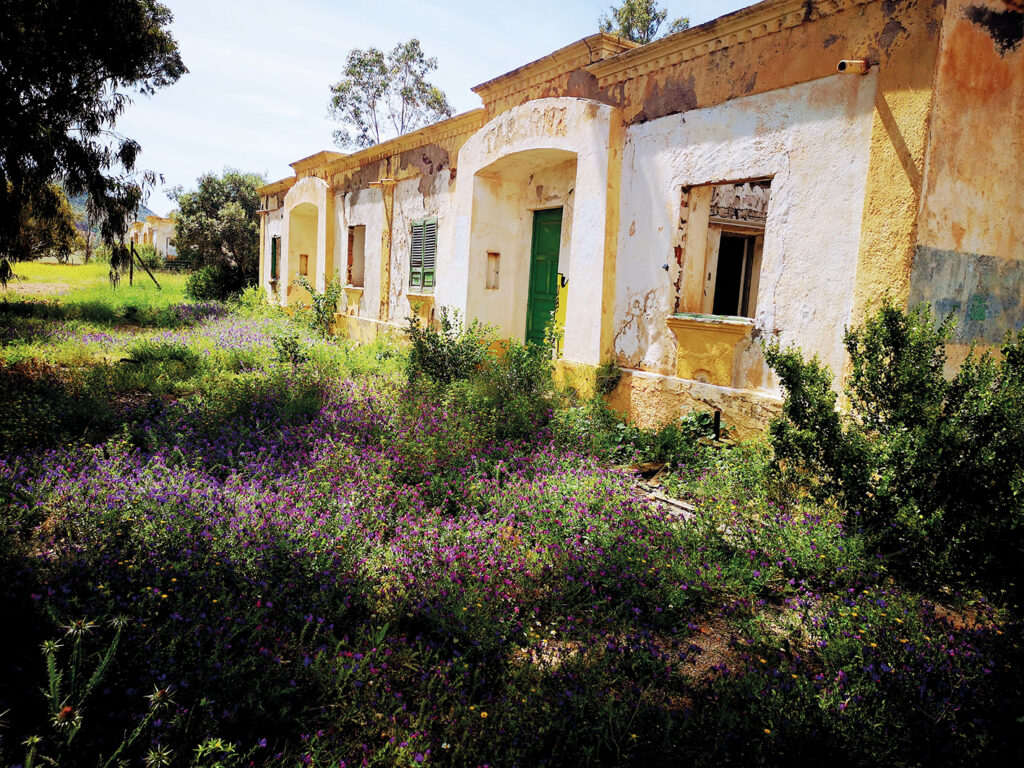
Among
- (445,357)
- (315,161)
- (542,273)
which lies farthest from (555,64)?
(315,161)

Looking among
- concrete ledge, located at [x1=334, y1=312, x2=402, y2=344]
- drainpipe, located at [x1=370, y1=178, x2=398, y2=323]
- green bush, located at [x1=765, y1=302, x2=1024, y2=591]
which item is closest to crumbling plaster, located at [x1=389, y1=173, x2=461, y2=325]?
drainpipe, located at [x1=370, y1=178, x2=398, y2=323]

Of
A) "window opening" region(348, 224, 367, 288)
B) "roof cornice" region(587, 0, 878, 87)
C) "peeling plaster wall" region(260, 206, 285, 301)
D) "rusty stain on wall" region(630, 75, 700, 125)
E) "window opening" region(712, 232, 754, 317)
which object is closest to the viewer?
"roof cornice" region(587, 0, 878, 87)

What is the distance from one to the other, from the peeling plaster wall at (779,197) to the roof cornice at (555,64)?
3.68ft

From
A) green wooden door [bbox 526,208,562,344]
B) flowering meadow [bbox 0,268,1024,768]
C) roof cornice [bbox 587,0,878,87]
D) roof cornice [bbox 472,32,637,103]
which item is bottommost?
flowering meadow [bbox 0,268,1024,768]

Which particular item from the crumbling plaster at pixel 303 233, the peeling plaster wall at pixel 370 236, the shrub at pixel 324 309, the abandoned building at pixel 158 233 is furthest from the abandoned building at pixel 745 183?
the abandoned building at pixel 158 233

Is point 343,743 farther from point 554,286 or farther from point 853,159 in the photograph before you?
point 554,286

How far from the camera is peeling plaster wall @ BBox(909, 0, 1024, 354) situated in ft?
14.7

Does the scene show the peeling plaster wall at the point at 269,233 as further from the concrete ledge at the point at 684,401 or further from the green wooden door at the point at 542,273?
the concrete ledge at the point at 684,401

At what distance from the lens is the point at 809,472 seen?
4.47 m

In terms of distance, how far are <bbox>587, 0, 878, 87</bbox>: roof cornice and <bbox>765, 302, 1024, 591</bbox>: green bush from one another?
2707 millimetres

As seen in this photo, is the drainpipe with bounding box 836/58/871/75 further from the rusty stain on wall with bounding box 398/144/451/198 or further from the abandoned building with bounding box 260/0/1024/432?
the rusty stain on wall with bounding box 398/144/451/198

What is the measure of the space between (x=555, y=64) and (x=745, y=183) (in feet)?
8.91

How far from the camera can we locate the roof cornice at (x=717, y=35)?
16.2 ft

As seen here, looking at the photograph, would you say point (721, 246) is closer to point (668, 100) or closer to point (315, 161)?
point (668, 100)
